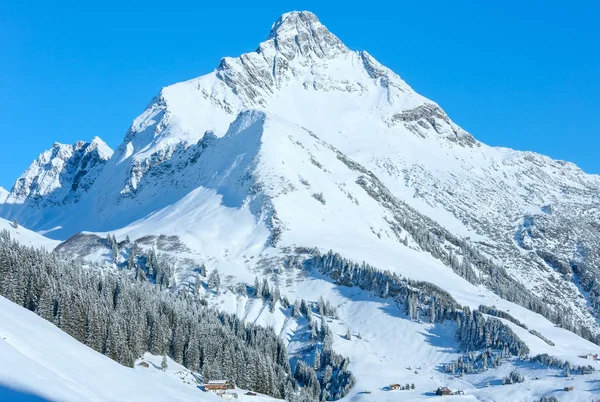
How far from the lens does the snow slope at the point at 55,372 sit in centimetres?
5003

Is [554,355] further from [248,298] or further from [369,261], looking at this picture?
[248,298]

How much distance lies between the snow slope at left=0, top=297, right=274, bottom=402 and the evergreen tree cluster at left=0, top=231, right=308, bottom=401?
16650 millimetres

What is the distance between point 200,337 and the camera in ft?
425

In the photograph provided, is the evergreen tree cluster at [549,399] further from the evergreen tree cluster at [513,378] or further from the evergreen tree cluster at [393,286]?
the evergreen tree cluster at [393,286]

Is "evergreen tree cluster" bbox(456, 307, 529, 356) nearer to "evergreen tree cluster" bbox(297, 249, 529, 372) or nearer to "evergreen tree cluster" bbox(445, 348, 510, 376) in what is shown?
"evergreen tree cluster" bbox(297, 249, 529, 372)

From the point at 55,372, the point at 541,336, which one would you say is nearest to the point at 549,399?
the point at 541,336

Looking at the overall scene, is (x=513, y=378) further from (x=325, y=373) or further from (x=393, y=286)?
(x=393, y=286)

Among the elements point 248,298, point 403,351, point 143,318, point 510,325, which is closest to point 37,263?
point 143,318

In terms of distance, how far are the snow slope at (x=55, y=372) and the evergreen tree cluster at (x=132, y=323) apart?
1665 centimetres

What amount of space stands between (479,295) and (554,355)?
46.1 m

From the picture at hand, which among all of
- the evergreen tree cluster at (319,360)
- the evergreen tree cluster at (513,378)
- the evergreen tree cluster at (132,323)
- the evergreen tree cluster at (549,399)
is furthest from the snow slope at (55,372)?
the evergreen tree cluster at (513,378)

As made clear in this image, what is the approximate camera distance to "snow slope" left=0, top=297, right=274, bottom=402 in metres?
50.0

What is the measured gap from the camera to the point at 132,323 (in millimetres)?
114625

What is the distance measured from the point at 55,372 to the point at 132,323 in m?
55.9
